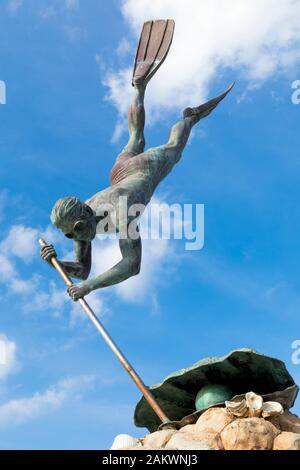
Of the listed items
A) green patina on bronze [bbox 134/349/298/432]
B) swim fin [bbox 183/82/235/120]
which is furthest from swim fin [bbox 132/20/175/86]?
green patina on bronze [bbox 134/349/298/432]

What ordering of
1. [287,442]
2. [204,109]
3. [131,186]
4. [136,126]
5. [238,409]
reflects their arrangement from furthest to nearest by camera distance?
[204,109] → [136,126] → [131,186] → [238,409] → [287,442]

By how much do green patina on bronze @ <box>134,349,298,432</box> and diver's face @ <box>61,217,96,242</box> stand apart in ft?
5.84

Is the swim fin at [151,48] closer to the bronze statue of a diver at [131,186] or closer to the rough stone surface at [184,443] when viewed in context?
the bronze statue of a diver at [131,186]

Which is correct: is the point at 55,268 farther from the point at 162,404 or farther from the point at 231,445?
the point at 231,445

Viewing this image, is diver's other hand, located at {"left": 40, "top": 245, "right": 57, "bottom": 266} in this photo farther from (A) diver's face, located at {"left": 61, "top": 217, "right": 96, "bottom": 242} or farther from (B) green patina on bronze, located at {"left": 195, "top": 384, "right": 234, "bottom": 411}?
(B) green patina on bronze, located at {"left": 195, "top": 384, "right": 234, "bottom": 411}

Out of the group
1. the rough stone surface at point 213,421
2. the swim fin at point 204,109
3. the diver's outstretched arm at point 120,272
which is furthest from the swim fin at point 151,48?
the rough stone surface at point 213,421

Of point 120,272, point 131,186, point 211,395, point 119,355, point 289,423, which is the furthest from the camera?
point 131,186

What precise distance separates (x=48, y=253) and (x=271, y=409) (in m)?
2.93

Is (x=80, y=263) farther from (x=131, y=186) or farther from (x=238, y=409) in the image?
(x=238, y=409)

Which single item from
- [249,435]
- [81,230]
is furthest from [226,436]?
[81,230]

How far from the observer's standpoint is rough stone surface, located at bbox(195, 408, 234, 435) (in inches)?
224

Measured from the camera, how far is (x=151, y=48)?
9.49 metres

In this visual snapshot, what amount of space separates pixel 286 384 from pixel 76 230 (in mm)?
2668
